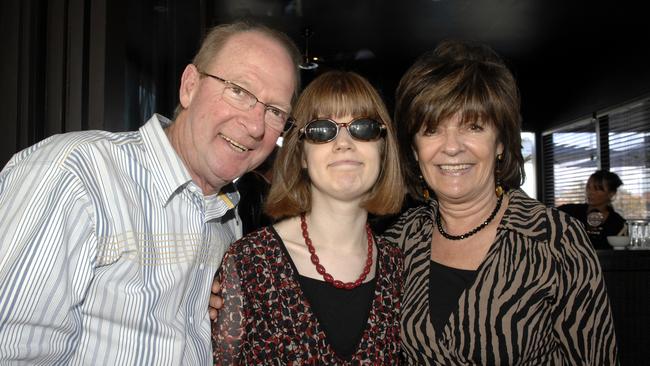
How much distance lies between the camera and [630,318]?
3031mm

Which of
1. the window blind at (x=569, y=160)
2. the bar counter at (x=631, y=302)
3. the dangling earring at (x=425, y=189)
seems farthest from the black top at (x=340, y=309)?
the window blind at (x=569, y=160)

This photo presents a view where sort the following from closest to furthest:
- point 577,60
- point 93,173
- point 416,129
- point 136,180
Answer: point 93,173, point 136,180, point 416,129, point 577,60

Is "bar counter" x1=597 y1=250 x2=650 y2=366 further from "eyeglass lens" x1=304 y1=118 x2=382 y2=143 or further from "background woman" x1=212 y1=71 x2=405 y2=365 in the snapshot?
"eyeglass lens" x1=304 y1=118 x2=382 y2=143

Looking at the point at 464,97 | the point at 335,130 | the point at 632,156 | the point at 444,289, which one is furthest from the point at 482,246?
the point at 632,156

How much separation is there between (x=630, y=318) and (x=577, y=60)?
5.42 m

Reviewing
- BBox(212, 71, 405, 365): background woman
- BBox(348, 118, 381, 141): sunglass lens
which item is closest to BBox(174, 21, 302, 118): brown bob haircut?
BBox(212, 71, 405, 365): background woman

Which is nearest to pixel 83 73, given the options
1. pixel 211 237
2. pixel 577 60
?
pixel 211 237

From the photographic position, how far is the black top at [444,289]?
1774 mm

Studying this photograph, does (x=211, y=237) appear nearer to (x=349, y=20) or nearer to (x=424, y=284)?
(x=424, y=284)

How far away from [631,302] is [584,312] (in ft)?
5.64

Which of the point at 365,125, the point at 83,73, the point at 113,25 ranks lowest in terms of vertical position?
the point at 365,125

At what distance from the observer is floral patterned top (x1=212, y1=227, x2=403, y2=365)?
164cm

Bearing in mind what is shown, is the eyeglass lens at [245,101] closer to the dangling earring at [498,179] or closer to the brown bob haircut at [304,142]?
the brown bob haircut at [304,142]

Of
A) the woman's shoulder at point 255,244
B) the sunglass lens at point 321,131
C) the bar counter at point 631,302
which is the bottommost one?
the bar counter at point 631,302
